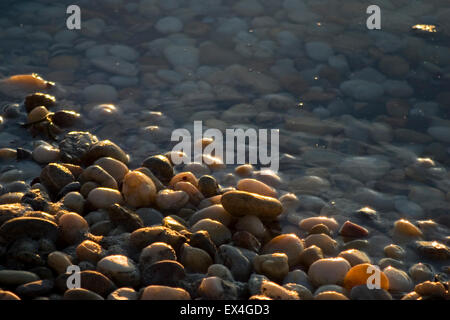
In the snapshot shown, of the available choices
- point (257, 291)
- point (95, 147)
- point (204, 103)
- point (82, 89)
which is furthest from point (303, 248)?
point (82, 89)

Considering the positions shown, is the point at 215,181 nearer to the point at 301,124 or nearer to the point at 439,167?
the point at 301,124

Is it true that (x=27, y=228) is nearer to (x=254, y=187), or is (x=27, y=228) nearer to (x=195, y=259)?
(x=195, y=259)

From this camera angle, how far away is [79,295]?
2070 millimetres

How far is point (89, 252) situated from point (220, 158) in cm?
106

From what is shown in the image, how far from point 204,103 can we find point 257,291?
1658 mm

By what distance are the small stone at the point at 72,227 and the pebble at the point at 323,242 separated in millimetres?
926

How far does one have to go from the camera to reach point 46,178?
2.78 metres

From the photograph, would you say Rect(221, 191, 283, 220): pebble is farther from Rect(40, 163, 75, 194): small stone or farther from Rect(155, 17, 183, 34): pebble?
Rect(155, 17, 183, 34): pebble

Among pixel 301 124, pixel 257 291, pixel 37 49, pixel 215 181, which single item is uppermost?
pixel 37 49

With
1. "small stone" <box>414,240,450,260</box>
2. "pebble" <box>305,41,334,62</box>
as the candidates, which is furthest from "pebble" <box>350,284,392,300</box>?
"pebble" <box>305,41,334,62</box>

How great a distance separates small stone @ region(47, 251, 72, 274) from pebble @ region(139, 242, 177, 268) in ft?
0.88

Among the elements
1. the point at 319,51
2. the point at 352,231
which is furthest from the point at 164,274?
the point at 319,51

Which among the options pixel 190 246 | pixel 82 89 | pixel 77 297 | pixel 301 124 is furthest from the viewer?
pixel 82 89

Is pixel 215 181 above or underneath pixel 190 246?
above
